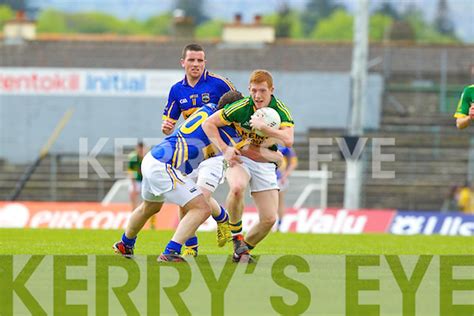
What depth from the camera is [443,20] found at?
1603 inches

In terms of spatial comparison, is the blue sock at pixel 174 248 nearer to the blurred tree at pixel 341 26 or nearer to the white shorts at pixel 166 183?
the white shorts at pixel 166 183

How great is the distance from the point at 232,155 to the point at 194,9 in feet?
99.5

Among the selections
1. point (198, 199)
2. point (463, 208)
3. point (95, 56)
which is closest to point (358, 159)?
point (463, 208)

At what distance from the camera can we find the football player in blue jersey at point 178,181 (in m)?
12.2

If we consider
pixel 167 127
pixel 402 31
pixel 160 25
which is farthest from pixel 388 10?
pixel 167 127

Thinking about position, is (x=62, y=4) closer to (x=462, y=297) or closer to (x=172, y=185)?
(x=172, y=185)

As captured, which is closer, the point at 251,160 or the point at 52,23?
the point at 251,160

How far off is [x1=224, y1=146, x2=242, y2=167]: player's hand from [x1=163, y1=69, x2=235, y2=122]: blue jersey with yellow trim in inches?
52.8

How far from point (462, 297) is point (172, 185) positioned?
351cm

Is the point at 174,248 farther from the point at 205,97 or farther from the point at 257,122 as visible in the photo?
the point at 205,97

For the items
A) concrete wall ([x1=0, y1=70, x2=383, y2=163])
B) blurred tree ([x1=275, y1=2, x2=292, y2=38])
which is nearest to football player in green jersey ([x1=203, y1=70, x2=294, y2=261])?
concrete wall ([x1=0, y1=70, x2=383, y2=163])

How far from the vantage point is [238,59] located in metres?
41.2

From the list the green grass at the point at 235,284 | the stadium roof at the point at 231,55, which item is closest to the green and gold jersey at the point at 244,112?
the green grass at the point at 235,284

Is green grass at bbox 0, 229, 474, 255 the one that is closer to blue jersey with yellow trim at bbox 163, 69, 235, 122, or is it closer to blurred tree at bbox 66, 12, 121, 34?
blue jersey with yellow trim at bbox 163, 69, 235, 122
